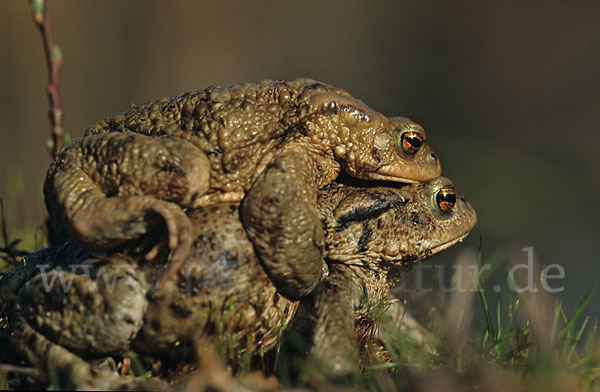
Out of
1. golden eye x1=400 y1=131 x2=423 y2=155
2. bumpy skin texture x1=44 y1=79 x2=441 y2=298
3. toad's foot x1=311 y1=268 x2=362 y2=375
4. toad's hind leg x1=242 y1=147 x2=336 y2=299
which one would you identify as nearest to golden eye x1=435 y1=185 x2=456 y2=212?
bumpy skin texture x1=44 y1=79 x2=441 y2=298

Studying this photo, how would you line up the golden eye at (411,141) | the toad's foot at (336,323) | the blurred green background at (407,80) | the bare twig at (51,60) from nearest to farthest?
the toad's foot at (336,323) < the golden eye at (411,141) < the bare twig at (51,60) < the blurred green background at (407,80)

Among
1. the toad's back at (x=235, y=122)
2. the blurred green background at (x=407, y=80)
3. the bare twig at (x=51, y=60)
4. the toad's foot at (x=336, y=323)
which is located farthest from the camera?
the blurred green background at (x=407, y=80)

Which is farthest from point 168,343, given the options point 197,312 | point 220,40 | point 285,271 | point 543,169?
point 220,40

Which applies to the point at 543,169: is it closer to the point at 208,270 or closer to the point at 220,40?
the point at 220,40

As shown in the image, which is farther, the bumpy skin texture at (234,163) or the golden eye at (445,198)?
the golden eye at (445,198)

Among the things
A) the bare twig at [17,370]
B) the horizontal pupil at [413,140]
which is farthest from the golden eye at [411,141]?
the bare twig at [17,370]

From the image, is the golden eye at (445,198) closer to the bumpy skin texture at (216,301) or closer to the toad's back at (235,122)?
the bumpy skin texture at (216,301)

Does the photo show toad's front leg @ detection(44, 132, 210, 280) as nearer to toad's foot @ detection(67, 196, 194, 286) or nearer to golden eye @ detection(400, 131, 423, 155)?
toad's foot @ detection(67, 196, 194, 286)
